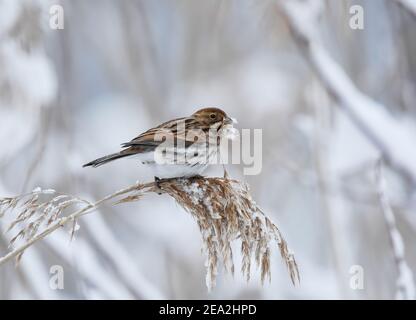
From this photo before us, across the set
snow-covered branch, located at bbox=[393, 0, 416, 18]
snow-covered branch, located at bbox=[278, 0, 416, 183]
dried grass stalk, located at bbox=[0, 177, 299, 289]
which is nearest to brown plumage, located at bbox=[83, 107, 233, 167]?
dried grass stalk, located at bbox=[0, 177, 299, 289]

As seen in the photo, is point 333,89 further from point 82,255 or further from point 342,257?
point 82,255

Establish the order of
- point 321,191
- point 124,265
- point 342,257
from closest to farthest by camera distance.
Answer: point 124,265 → point 342,257 → point 321,191

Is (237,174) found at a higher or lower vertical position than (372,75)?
lower

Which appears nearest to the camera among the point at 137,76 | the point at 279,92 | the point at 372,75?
the point at 137,76

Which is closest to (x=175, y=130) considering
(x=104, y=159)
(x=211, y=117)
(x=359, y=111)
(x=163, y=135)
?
(x=163, y=135)

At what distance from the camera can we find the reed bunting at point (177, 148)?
2.26 m

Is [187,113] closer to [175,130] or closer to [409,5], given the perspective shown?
[175,130]

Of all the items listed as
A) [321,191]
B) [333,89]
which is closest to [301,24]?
[333,89]

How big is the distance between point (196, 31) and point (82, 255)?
5.44 feet

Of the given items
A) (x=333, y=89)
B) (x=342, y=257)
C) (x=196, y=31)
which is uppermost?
(x=196, y=31)

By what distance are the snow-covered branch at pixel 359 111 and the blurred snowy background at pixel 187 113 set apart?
3 cm

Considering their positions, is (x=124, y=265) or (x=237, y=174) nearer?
(x=124, y=265)

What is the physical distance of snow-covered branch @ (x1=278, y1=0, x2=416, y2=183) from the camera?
2.14m

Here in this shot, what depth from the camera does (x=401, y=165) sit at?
2.13 meters
